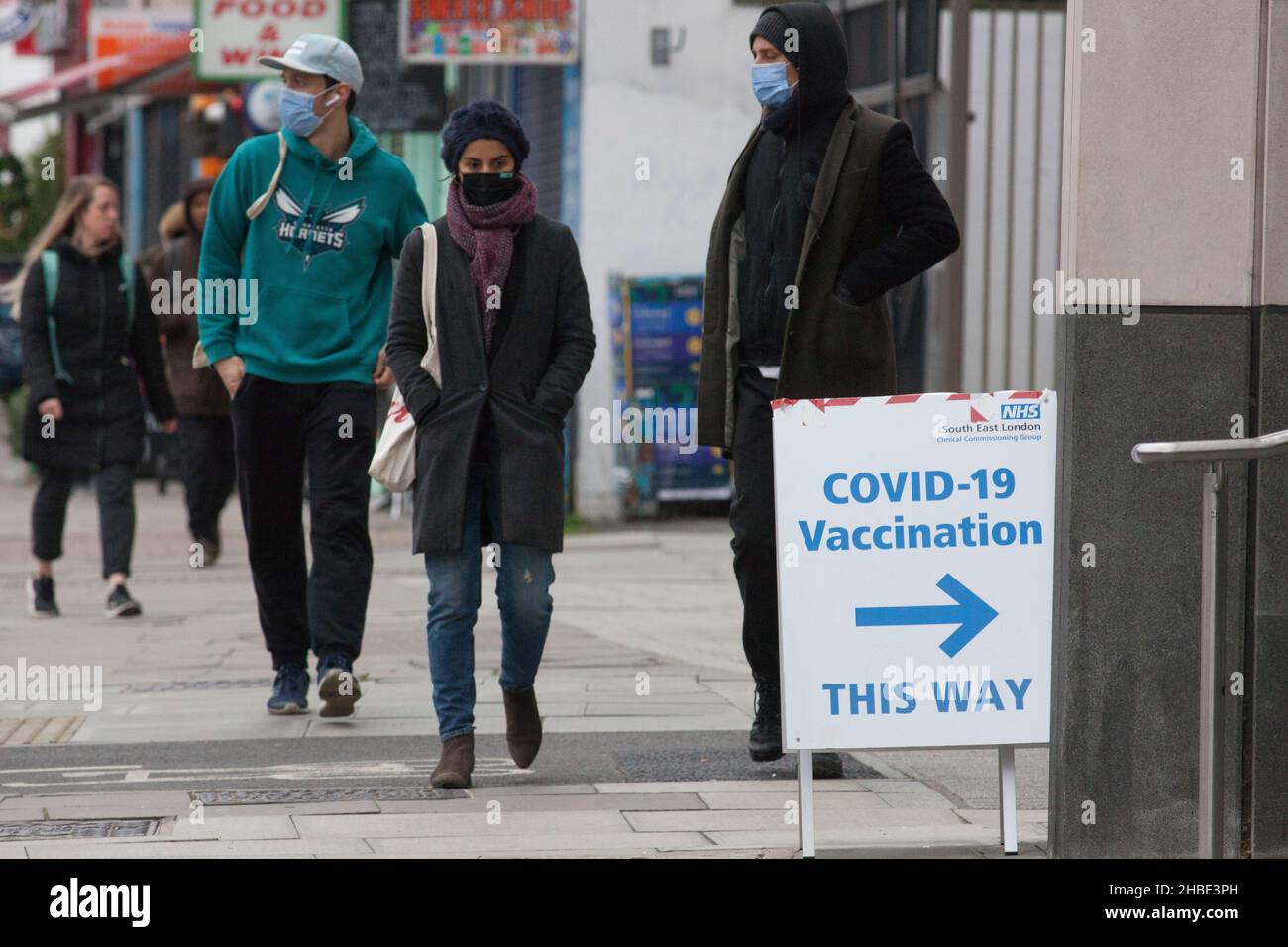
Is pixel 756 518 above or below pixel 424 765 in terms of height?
above

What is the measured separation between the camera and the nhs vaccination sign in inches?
183

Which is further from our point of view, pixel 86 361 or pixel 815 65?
pixel 86 361

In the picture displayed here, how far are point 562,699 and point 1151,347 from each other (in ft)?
10.2

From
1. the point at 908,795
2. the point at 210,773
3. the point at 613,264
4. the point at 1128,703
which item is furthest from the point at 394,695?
the point at 613,264

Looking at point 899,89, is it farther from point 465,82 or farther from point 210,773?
point 465,82

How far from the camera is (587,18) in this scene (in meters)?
14.4

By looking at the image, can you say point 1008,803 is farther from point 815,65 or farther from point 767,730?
point 815,65

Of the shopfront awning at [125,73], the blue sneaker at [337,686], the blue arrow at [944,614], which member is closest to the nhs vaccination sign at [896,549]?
the blue arrow at [944,614]

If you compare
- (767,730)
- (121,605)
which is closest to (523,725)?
(767,730)

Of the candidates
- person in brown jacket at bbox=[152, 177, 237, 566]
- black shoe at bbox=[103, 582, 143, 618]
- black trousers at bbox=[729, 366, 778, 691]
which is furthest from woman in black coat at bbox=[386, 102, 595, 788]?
person in brown jacket at bbox=[152, 177, 237, 566]

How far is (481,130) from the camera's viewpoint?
5.68 m

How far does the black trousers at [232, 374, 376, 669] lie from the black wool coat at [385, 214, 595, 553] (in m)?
1.00

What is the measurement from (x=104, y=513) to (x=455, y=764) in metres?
4.84

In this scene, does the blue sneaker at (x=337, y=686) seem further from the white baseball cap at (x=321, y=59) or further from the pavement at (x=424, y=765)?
the white baseball cap at (x=321, y=59)
